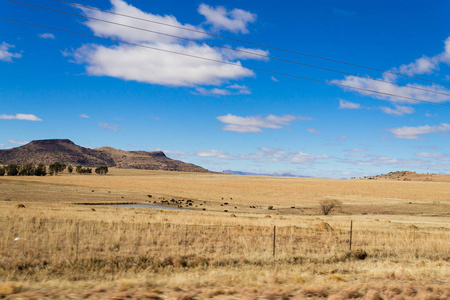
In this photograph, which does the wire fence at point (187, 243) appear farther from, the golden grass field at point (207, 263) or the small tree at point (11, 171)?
the small tree at point (11, 171)

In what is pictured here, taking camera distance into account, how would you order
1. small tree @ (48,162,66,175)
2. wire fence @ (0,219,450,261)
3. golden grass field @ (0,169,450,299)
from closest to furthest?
golden grass field @ (0,169,450,299) → wire fence @ (0,219,450,261) → small tree @ (48,162,66,175)

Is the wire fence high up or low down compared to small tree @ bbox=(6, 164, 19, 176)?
down

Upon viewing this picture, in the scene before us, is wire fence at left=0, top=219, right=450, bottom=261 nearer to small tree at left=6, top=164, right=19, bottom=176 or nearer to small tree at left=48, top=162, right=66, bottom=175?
small tree at left=6, top=164, right=19, bottom=176

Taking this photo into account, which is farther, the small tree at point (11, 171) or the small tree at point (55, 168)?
the small tree at point (55, 168)

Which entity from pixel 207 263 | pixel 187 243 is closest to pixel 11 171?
pixel 187 243

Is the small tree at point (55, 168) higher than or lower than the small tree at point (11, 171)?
higher

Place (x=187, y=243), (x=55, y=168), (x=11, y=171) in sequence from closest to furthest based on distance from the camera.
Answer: (x=187, y=243), (x=11, y=171), (x=55, y=168)

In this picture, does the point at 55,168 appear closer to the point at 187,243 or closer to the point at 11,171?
the point at 11,171

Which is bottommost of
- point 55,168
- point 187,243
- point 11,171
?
point 187,243

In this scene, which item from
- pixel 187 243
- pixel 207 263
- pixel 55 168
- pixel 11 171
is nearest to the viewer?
pixel 207 263

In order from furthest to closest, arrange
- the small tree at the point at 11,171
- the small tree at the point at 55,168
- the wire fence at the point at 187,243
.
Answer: the small tree at the point at 55,168 < the small tree at the point at 11,171 < the wire fence at the point at 187,243

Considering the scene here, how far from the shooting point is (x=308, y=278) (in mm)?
11969

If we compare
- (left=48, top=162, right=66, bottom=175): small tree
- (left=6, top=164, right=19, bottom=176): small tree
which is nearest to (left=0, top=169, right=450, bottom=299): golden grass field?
(left=6, top=164, right=19, bottom=176): small tree

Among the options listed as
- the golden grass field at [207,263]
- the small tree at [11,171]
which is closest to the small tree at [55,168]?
the small tree at [11,171]
